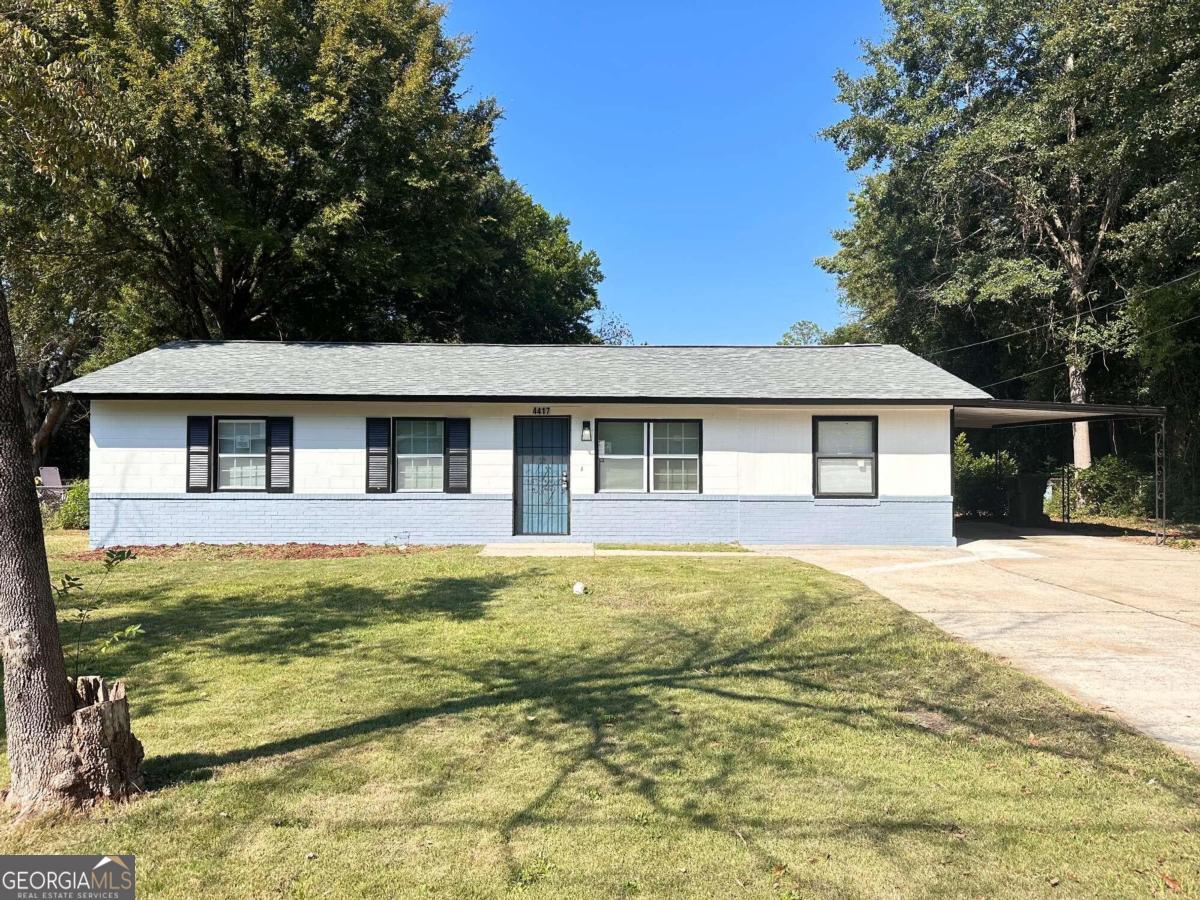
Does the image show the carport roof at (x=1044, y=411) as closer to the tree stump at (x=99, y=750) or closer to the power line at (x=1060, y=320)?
the power line at (x=1060, y=320)

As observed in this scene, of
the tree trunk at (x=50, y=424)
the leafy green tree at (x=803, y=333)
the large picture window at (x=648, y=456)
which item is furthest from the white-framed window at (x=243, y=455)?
the leafy green tree at (x=803, y=333)

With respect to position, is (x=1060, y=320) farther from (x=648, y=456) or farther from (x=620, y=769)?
(x=620, y=769)

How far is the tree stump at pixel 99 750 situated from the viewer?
3461mm

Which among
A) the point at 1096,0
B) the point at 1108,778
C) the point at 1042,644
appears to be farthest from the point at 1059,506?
the point at 1108,778

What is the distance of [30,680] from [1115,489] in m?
24.3

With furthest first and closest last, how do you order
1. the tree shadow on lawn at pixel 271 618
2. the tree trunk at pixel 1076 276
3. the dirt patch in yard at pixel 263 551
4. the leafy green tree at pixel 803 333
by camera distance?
the leafy green tree at pixel 803 333 → the tree trunk at pixel 1076 276 → the dirt patch in yard at pixel 263 551 → the tree shadow on lawn at pixel 271 618

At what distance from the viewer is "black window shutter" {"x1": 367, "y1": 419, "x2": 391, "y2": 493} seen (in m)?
14.1

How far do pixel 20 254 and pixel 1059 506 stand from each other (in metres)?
28.9

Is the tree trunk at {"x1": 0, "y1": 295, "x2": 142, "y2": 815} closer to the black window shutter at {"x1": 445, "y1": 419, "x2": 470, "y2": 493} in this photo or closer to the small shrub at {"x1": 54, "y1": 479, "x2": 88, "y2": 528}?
the black window shutter at {"x1": 445, "y1": 419, "x2": 470, "y2": 493}

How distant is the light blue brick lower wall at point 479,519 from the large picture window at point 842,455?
329mm

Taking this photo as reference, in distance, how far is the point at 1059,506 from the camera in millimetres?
22656

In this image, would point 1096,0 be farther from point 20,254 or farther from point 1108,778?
point 20,254

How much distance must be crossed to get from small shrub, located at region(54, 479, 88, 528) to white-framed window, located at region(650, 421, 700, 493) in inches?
519

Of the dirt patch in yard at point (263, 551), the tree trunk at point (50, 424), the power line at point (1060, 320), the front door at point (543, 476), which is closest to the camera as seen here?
the dirt patch in yard at point (263, 551)
